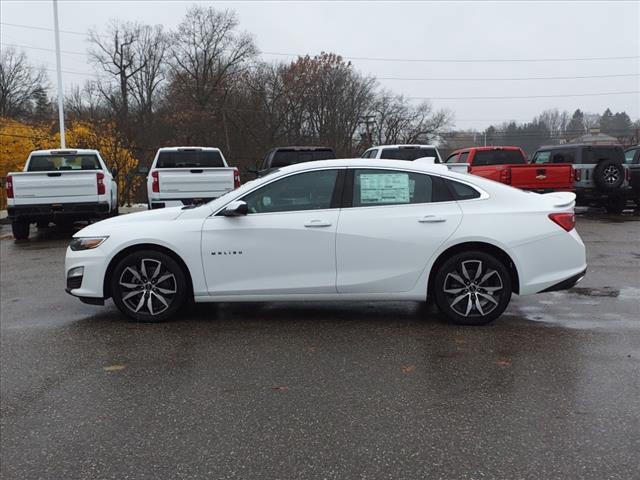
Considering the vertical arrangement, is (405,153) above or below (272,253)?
above

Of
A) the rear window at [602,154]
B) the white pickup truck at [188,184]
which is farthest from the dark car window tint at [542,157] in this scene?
the white pickup truck at [188,184]

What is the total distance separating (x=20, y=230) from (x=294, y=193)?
Result: 991 cm

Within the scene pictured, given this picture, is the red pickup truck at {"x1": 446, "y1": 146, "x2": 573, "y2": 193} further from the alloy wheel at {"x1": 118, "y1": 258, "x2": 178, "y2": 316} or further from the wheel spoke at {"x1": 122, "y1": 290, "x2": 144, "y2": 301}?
the wheel spoke at {"x1": 122, "y1": 290, "x2": 144, "y2": 301}

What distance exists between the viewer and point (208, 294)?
18.3ft

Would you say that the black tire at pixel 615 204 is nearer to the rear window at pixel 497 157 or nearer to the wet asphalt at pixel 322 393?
the rear window at pixel 497 157

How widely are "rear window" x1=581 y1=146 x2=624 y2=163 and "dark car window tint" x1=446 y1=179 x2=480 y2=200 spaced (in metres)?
12.3

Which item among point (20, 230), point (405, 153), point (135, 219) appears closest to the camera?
point (135, 219)

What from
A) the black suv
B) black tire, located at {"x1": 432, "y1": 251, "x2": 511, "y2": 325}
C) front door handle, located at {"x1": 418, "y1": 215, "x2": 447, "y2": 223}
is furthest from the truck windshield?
black tire, located at {"x1": 432, "y1": 251, "x2": 511, "y2": 325}

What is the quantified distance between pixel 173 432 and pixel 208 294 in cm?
227

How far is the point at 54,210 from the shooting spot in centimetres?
1209

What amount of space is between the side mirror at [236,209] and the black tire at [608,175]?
13215mm

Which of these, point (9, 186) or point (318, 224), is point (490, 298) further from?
point (9, 186)

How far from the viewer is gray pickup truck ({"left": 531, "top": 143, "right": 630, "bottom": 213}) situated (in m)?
15.7

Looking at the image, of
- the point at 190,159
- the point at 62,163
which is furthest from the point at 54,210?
the point at 190,159
